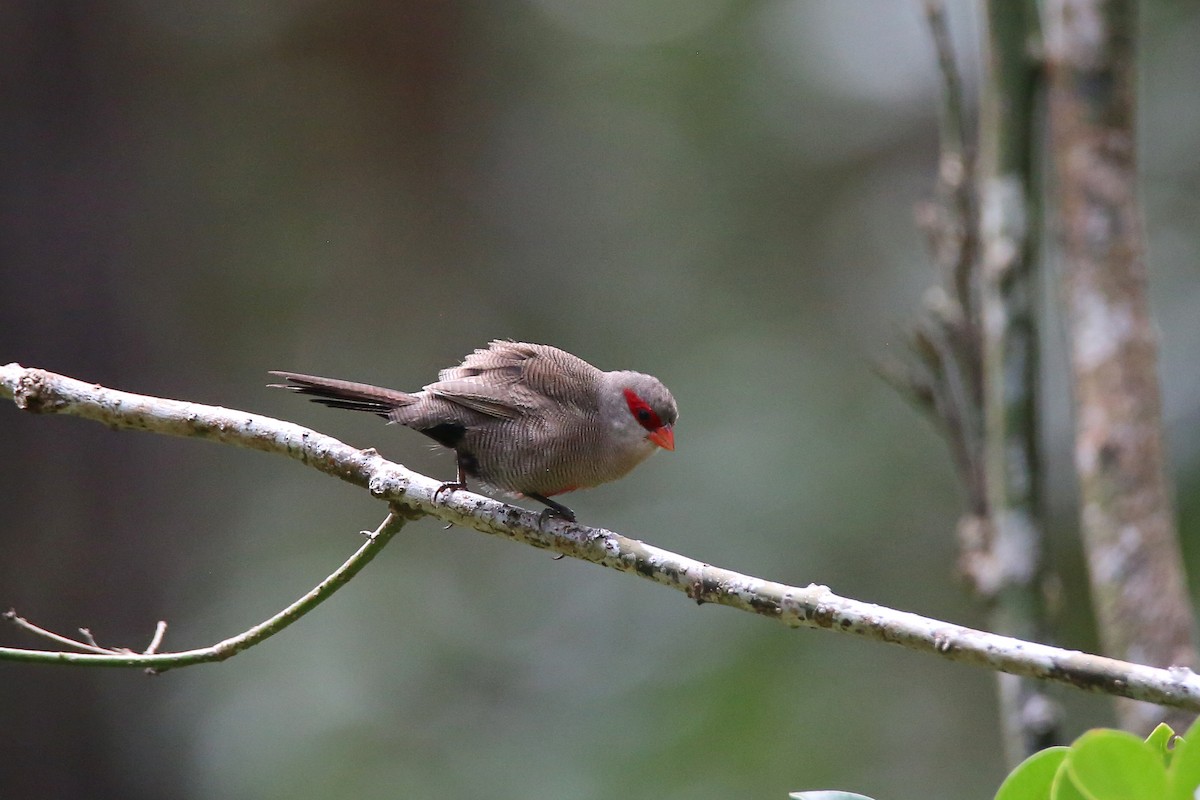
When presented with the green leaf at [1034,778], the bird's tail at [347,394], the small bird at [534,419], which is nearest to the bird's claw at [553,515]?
the small bird at [534,419]

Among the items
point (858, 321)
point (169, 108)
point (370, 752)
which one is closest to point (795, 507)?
point (858, 321)

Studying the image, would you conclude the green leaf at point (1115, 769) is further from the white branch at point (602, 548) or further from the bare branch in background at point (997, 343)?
the bare branch in background at point (997, 343)

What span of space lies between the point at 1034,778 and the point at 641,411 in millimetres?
1978

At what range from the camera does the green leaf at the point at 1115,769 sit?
145cm

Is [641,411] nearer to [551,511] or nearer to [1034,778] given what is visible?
[551,511]

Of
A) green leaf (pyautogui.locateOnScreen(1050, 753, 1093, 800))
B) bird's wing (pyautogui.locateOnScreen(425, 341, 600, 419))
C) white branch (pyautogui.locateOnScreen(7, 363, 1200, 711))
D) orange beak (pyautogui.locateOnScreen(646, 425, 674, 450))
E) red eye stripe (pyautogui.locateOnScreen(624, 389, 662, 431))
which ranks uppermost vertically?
bird's wing (pyautogui.locateOnScreen(425, 341, 600, 419))

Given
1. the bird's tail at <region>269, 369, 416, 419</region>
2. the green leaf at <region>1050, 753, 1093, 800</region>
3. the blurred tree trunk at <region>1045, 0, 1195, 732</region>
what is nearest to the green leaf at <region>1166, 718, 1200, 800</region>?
the green leaf at <region>1050, 753, 1093, 800</region>

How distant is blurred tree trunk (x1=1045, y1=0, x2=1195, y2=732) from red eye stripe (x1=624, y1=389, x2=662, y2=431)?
1.47 metres

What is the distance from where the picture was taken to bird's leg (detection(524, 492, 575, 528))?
288 cm

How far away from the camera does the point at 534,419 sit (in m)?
3.45

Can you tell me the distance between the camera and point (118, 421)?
2.81m

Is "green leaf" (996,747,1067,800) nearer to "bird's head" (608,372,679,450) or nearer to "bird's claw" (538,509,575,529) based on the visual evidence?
"bird's claw" (538,509,575,529)

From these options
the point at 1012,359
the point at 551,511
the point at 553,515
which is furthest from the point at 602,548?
the point at 1012,359

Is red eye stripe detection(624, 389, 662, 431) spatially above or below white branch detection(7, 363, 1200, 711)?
above
